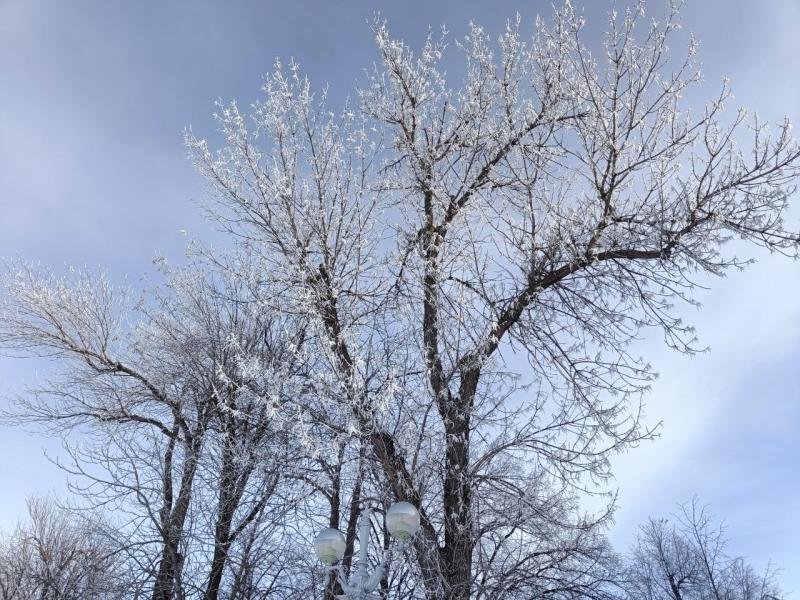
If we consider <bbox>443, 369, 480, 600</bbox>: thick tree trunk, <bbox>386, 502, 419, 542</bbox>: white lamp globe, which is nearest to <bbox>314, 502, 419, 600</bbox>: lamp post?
<bbox>386, 502, 419, 542</bbox>: white lamp globe

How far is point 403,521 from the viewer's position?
5.67 meters

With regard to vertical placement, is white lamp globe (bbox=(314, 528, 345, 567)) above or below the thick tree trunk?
below

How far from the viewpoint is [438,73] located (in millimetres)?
9312

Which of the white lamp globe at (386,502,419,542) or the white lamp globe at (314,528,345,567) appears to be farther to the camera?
the white lamp globe at (314,528,345,567)

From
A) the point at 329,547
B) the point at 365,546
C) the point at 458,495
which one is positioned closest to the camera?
the point at 329,547

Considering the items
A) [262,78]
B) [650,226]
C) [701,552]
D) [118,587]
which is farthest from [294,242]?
[701,552]

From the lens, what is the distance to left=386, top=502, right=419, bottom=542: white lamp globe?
18.6 feet

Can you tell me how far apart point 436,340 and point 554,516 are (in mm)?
2602

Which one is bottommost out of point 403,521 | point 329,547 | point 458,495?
point 329,547

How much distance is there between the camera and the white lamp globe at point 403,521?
5676 millimetres

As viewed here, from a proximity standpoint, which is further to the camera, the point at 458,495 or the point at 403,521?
the point at 458,495

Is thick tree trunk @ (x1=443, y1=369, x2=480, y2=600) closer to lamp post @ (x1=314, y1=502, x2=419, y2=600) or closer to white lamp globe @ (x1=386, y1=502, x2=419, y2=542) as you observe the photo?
lamp post @ (x1=314, y1=502, x2=419, y2=600)

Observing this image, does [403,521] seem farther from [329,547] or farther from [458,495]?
[458,495]

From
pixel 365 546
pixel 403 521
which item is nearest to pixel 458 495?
pixel 365 546
